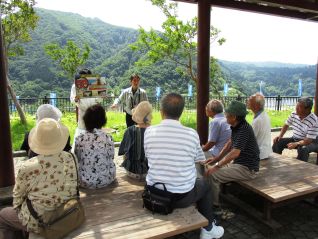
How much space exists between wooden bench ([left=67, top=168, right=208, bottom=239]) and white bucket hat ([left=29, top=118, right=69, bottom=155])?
2.25 feet

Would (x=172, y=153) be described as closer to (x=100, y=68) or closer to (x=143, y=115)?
(x=143, y=115)

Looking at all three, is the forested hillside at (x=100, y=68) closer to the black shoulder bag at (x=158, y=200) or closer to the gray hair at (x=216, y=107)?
the gray hair at (x=216, y=107)

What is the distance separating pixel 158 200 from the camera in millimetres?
2529

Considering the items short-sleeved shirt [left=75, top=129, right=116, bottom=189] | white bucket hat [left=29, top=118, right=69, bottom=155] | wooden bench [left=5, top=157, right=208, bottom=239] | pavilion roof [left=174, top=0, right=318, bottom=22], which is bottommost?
wooden bench [left=5, top=157, right=208, bottom=239]

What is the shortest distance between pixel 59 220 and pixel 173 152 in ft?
3.45

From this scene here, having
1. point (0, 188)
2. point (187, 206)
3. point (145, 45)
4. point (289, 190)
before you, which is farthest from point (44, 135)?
point (145, 45)

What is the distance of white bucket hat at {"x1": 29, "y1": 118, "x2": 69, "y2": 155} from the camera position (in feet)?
7.41

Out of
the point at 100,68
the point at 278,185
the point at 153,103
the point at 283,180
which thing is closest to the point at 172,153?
the point at 278,185

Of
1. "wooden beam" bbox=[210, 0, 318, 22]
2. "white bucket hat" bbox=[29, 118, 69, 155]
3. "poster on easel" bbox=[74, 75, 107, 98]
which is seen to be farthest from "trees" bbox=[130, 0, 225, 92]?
"white bucket hat" bbox=[29, 118, 69, 155]

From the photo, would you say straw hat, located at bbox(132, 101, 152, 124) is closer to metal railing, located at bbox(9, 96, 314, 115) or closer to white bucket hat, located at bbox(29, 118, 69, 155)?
white bucket hat, located at bbox(29, 118, 69, 155)

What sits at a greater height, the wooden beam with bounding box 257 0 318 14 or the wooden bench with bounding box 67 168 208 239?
the wooden beam with bounding box 257 0 318 14

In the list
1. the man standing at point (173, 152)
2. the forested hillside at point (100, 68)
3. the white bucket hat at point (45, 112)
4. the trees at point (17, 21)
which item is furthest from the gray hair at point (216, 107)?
the forested hillside at point (100, 68)

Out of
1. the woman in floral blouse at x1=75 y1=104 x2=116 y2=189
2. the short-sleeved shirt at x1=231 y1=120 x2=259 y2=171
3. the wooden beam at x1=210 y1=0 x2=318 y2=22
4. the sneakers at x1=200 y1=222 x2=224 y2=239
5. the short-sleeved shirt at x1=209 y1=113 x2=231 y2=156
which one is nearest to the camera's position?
the sneakers at x1=200 y1=222 x2=224 y2=239

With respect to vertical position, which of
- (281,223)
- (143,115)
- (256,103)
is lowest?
(281,223)
